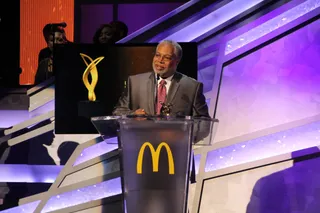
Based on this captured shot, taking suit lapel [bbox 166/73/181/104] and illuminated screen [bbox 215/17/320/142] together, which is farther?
illuminated screen [bbox 215/17/320/142]

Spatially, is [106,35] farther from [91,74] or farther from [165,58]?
[165,58]

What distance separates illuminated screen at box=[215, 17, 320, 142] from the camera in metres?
3.30

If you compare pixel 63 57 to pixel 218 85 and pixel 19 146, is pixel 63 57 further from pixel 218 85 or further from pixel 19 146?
pixel 218 85

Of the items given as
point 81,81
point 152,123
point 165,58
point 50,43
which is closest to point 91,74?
point 81,81

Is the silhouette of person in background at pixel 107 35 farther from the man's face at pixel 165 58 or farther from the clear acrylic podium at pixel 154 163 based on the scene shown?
the clear acrylic podium at pixel 154 163

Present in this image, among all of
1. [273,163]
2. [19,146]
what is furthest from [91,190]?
[273,163]

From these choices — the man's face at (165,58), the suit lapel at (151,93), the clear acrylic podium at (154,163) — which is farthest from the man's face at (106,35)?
the clear acrylic podium at (154,163)

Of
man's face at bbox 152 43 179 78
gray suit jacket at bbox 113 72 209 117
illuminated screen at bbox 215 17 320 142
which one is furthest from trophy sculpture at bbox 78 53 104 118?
man's face at bbox 152 43 179 78

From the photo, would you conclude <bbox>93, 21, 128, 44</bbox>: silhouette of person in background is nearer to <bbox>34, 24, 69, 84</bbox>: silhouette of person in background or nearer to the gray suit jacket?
<bbox>34, 24, 69, 84</bbox>: silhouette of person in background

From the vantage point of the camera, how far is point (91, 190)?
340 centimetres

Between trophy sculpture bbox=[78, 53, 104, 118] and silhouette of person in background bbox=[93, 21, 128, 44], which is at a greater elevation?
silhouette of person in background bbox=[93, 21, 128, 44]

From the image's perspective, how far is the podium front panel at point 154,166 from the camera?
1896mm

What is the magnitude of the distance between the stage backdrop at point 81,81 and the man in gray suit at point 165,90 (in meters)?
0.62

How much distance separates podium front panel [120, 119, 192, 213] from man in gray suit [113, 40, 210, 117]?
Answer: 0.42m
